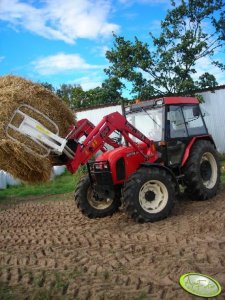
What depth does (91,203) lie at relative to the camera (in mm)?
8164

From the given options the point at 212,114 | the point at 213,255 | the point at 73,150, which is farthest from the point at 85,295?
the point at 212,114

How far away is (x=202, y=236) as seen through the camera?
6.04 metres

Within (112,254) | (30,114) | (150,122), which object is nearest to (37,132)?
(30,114)

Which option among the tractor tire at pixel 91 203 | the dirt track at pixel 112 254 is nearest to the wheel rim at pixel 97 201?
the tractor tire at pixel 91 203

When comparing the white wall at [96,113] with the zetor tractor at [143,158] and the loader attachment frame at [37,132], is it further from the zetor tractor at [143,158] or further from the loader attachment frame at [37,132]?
the loader attachment frame at [37,132]

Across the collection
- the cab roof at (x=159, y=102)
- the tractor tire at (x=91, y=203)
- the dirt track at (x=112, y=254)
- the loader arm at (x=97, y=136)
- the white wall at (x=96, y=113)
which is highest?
the white wall at (x=96, y=113)

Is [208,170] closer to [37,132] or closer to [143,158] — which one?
A: [143,158]

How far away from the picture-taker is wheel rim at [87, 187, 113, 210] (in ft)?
26.7

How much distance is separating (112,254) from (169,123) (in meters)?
3.41

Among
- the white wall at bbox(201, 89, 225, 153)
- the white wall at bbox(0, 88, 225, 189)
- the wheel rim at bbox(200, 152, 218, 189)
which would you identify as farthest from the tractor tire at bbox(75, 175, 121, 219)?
the white wall at bbox(201, 89, 225, 153)

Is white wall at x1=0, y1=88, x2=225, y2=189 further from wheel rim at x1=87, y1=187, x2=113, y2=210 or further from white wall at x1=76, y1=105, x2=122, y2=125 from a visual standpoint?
wheel rim at x1=87, y1=187, x2=113, y2=210

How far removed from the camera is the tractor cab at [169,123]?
8109 millimetres

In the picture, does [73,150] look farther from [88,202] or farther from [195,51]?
[195,51]

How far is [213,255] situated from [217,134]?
45.2ft
